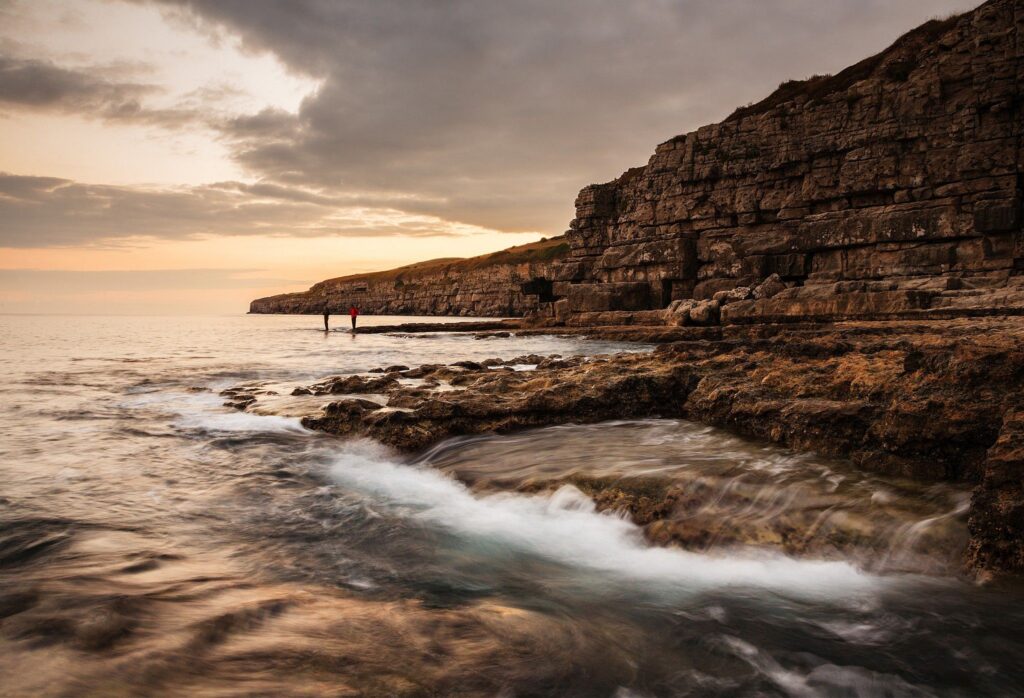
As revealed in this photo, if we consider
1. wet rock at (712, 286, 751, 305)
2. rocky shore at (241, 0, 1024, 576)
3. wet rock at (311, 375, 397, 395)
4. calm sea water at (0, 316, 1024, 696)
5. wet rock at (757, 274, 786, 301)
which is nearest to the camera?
calm sea water at (0, 316, 1024, 696)

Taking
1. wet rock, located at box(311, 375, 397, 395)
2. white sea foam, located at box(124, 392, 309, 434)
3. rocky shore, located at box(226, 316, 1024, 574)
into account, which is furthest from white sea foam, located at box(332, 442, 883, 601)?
wet rock, located at box(311, 375, 397, 395)

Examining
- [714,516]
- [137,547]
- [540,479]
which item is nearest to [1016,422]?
[714,516]

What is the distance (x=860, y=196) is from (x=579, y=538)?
4117 cm

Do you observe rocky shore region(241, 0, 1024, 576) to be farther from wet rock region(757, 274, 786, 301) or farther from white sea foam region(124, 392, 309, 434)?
white sea foam region(124, 392, 309, 434)

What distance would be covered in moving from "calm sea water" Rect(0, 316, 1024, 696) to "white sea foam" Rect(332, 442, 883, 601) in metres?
0.02

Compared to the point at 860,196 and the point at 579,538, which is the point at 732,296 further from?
the point at 579,538

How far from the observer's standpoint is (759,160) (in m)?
42.5

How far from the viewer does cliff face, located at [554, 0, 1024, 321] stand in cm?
2922

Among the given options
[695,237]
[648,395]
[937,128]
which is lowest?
[648,395]

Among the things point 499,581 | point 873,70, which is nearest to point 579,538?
point 499,581

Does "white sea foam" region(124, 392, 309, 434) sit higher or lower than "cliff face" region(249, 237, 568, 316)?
lower

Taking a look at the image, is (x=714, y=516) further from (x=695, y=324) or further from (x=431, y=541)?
(x=695, y=324)

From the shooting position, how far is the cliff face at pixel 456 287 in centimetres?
9975

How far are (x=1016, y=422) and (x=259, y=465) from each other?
7565 mm
